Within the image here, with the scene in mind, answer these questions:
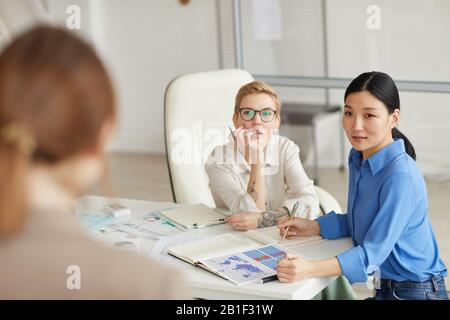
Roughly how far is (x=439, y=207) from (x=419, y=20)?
3.64 ft

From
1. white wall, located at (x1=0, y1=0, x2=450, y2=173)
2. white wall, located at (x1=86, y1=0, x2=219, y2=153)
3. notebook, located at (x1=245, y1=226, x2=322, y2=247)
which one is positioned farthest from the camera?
white wall, located at (x1=86, y1=0, x2=219, y2=153)

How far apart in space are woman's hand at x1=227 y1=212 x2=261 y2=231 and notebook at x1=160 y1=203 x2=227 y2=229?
98mm

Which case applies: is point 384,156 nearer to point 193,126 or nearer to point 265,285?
point 265,285

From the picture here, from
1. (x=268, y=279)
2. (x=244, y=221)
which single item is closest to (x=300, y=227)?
(x=244, y=221)

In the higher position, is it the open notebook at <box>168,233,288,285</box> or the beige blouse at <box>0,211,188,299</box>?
the beige blouse at <box>0,211,188,299</box>

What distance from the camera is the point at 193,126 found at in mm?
3428

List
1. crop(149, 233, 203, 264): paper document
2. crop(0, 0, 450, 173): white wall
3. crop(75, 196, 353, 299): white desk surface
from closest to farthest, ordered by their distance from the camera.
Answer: crop(75, 196, 353, 299): white desk surface < crop(149, 233, 203, 264): paper document < crop(0, 0, 450, 173): white wall

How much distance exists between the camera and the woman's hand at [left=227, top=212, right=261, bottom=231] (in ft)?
8.65

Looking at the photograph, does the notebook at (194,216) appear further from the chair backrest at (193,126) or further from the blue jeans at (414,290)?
the blue jeans at (414,290)

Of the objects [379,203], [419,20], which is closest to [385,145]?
[379,203]

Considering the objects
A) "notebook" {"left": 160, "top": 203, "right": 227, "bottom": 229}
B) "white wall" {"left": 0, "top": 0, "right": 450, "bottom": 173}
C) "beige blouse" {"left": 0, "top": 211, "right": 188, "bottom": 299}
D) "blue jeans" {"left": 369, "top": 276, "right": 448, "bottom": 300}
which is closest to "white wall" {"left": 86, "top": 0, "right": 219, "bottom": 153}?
"white wall" {"left": 0, "top": 0, "right": 450, "bottom": 173}

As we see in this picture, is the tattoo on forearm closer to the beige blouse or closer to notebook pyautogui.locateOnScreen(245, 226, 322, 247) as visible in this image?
notebook pyautogui.locateOnScreen(245, 226, 322, 247)

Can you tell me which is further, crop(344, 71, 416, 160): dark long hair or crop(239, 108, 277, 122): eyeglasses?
crop(239, 108, 277, 122): eyeglasses

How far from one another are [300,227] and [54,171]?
1666 mm
